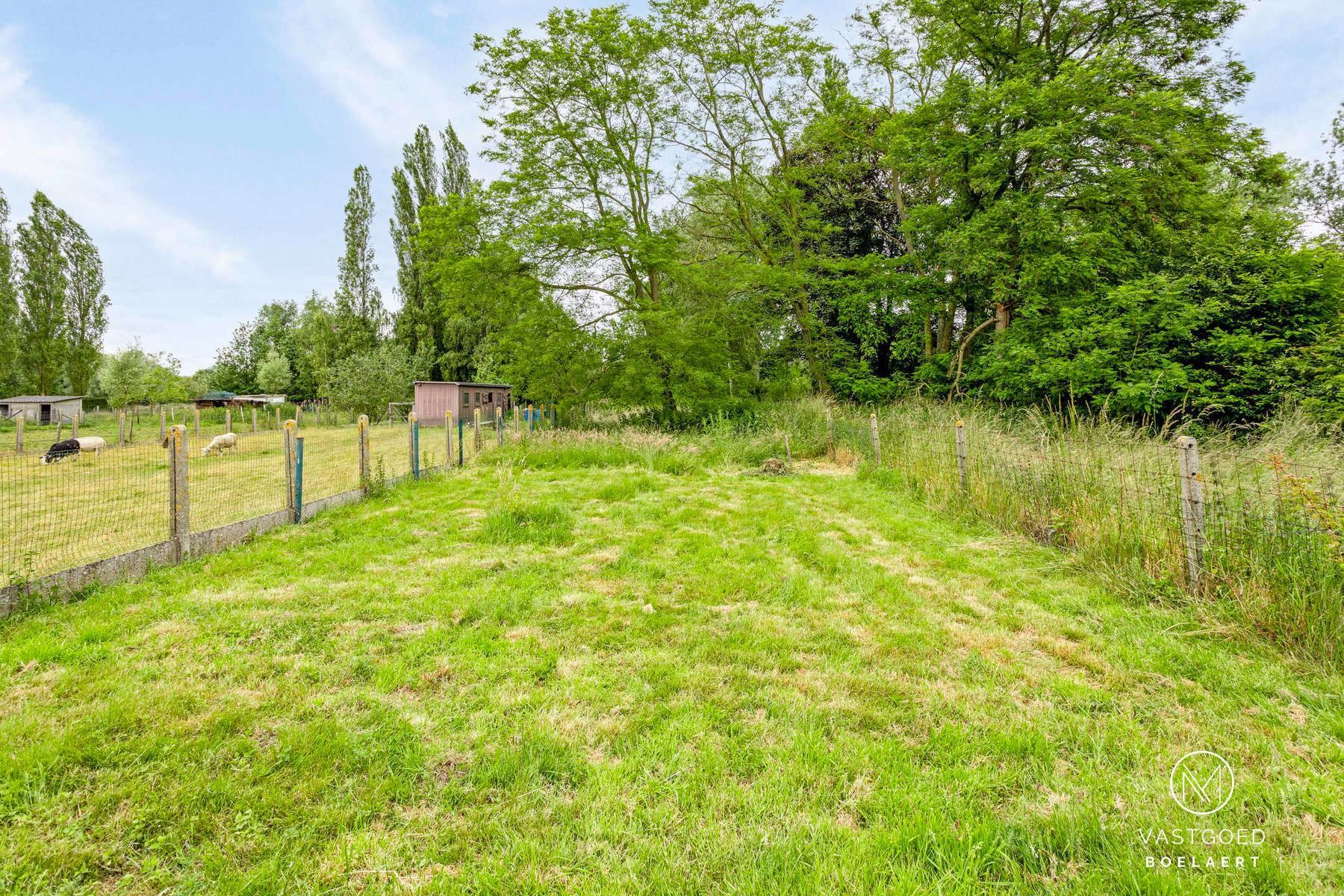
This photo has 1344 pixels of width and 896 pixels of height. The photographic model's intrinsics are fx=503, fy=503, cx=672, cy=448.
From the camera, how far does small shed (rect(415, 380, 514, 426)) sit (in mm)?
26312

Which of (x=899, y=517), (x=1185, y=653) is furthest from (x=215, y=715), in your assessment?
(x=899, y=517)

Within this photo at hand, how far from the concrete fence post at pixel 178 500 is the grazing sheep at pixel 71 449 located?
792cm

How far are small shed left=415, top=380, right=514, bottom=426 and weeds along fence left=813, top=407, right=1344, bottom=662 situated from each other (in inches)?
912

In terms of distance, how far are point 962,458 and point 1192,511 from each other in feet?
10.2

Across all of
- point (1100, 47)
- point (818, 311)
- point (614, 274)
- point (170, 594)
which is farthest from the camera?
point (818, 311)

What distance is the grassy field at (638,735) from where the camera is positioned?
1.57 metres

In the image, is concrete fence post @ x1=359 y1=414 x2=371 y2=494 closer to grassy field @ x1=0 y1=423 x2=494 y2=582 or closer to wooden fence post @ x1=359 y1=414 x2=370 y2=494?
wooden fence post @ x1=359 y1=414 x2=370 y2=494

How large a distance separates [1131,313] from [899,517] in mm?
7923

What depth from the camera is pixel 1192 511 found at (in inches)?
147

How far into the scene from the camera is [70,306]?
30547mm

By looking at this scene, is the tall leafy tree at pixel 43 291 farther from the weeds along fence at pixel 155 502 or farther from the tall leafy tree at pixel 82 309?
the weeds along fence at pixel 155 502

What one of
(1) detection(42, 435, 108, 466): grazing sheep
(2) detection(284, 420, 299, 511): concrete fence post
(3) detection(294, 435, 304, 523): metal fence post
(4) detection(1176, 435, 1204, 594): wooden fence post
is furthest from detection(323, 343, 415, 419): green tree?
(4) detection(1176, 435, 1204, 594): wooden fence post

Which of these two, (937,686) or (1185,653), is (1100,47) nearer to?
(1185,653)

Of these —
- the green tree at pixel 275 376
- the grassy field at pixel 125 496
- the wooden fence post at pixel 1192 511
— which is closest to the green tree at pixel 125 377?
the green tree at pixel 275 376
